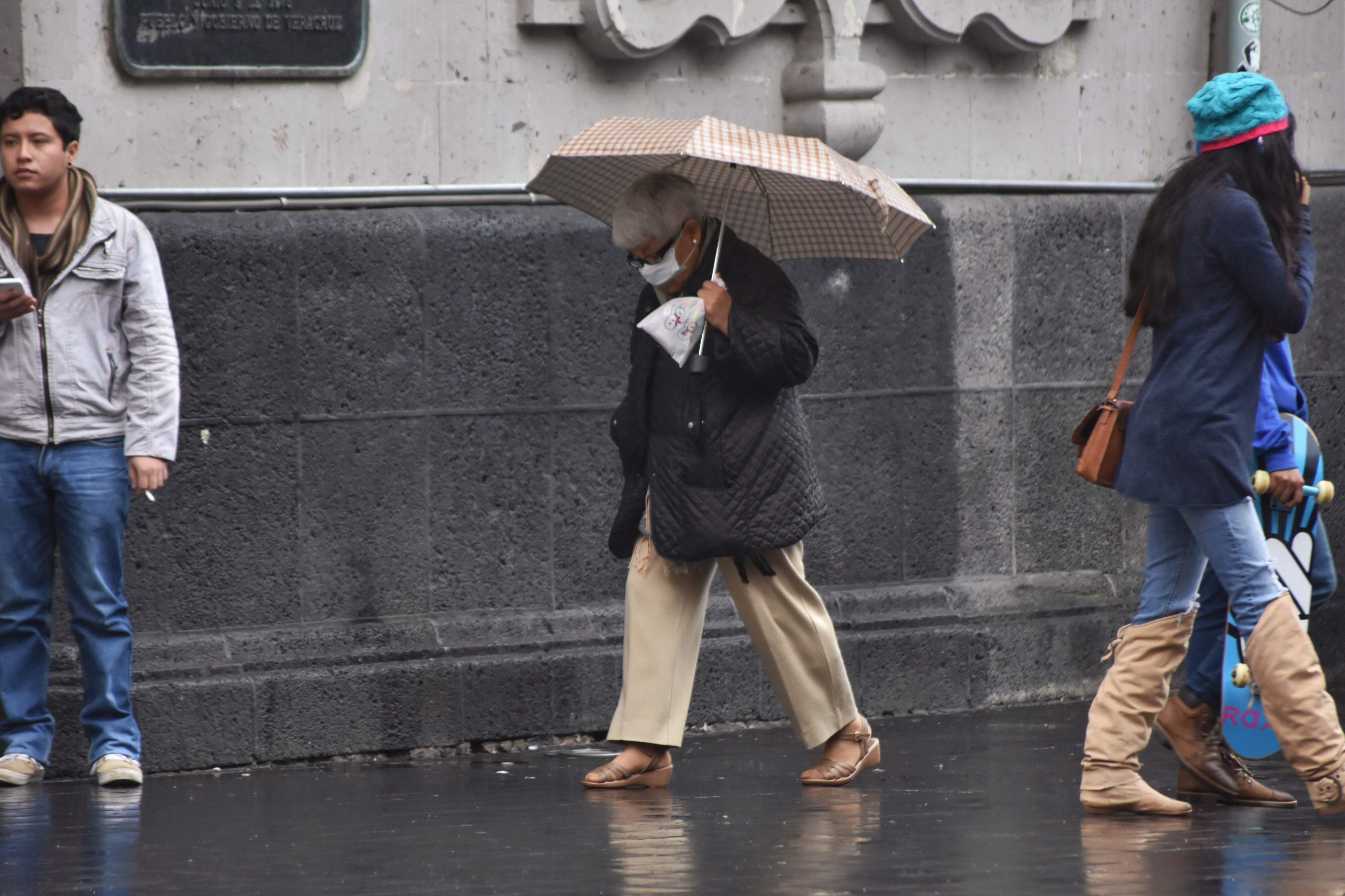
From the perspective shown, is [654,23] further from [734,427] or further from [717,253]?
[734,427]

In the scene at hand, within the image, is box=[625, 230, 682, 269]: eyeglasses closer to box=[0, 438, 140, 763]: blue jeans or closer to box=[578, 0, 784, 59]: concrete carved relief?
box=[578, 0, 784, 59]: concrete carved relief

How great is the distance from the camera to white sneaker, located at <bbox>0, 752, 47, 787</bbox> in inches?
250

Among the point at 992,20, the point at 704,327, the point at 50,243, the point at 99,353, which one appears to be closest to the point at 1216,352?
the point at 704,327

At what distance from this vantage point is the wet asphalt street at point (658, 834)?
5031 mm

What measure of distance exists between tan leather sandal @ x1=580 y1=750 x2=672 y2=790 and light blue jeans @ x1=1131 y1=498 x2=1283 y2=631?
1.44 metres

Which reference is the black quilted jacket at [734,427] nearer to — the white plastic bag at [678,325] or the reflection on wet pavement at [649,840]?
the white plastic bag at [678,325]

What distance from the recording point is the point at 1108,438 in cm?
586

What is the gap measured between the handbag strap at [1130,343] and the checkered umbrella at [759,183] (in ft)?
2.20

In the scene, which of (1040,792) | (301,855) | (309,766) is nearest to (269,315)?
(309,766)

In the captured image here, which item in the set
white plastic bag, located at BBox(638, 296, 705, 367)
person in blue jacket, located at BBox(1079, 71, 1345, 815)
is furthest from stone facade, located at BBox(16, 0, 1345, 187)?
person in blue jacket, located at BBox(1079, 71, 1345, 815)

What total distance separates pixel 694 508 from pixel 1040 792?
4.23ft

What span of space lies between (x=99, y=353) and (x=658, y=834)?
216 centimetres

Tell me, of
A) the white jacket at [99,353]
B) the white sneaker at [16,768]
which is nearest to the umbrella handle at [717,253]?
the white jacket at [99,353]

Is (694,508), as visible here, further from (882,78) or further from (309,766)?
(882,78)
